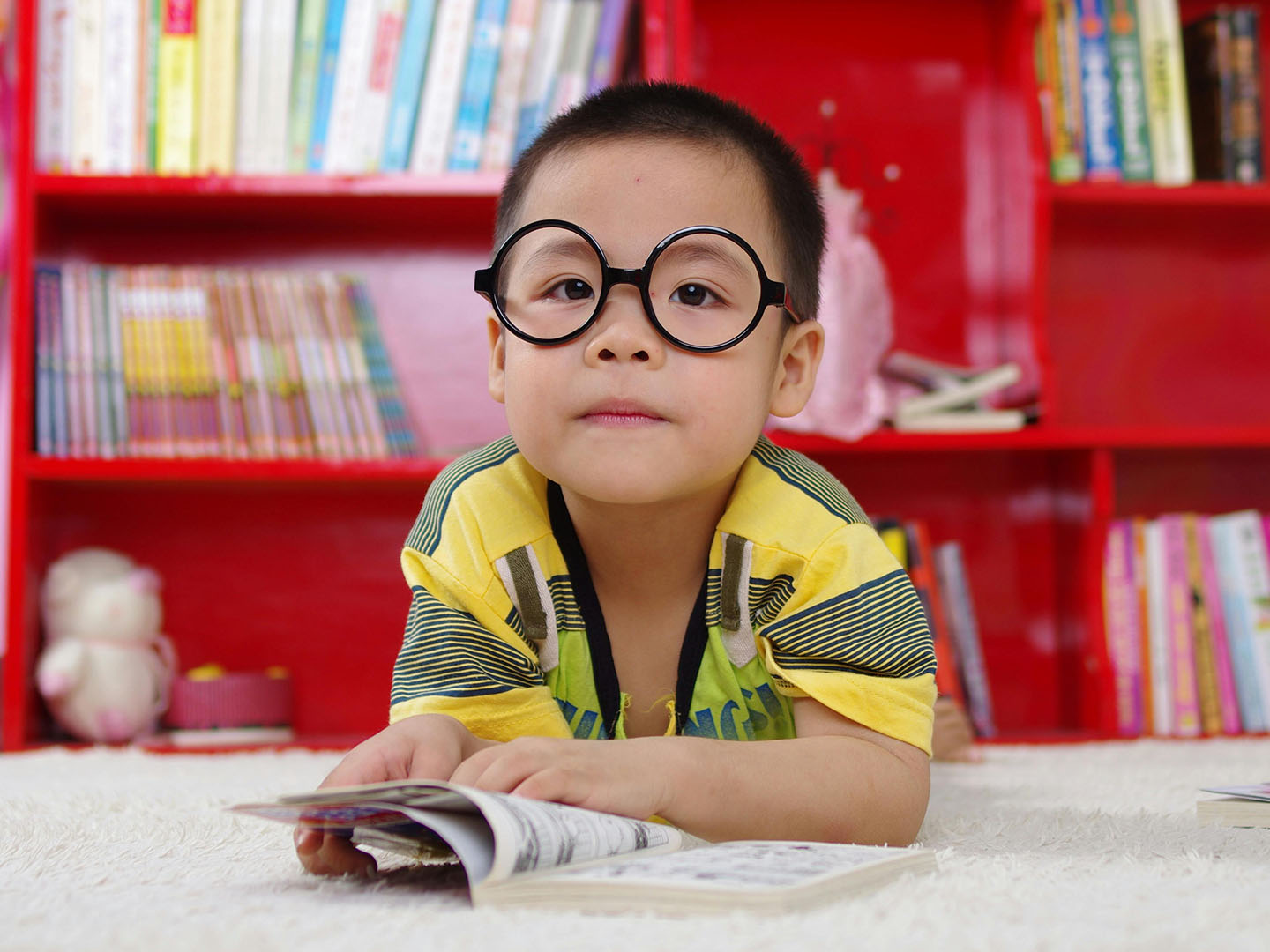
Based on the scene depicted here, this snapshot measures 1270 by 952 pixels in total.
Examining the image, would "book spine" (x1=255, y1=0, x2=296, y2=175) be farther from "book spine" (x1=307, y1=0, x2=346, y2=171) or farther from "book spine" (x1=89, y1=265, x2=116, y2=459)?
"book spine" (x1=89, y1=265, x2=116, y2=459)

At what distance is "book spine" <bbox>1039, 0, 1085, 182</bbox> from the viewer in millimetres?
1858

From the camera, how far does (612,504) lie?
101 cm

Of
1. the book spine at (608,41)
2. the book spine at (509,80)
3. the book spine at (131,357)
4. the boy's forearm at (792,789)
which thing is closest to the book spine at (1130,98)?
the book spine at (608,41)

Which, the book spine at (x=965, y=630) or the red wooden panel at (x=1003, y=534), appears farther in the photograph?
the red wooden panel at (x=1003, y=534)

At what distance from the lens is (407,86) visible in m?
1.77

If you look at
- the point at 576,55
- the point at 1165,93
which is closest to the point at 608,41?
the point at 576,55

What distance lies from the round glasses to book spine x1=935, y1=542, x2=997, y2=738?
102 cm

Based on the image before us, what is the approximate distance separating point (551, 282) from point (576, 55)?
1.01 meters

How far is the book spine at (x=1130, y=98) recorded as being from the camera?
1861mm

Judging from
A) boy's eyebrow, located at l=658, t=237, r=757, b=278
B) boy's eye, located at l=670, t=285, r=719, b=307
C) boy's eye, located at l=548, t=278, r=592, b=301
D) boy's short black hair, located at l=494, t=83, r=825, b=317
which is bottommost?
boy's eye, located at l=670, t=285, r=719, b=307

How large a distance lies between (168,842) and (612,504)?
1.34 feet

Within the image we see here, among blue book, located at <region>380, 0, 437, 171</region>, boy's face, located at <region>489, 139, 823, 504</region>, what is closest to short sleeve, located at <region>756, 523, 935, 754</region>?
boy's face, located at <region>489, 139, 823, 504</region>

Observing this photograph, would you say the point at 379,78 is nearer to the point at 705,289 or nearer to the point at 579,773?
the point at 705,289

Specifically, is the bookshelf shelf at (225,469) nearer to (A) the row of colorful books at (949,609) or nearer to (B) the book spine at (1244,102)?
(A) the row of colorful books at (949,609)
